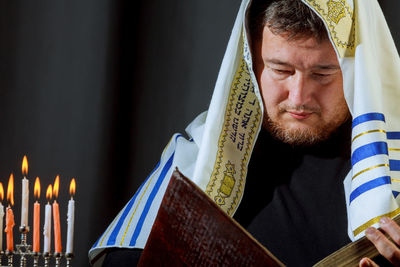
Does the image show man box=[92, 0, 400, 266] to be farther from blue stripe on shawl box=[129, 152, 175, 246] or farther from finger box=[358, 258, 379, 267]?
finger box=[358, 258, 379, 267]

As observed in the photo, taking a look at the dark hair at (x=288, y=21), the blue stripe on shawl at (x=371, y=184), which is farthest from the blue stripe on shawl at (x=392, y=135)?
the dark hair at (x=288, y=21)

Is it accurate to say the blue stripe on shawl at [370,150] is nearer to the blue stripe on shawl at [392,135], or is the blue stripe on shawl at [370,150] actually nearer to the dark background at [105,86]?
the blue stripe on shawl at [392,135]

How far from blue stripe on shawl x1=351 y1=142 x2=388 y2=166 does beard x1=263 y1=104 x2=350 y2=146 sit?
26cm

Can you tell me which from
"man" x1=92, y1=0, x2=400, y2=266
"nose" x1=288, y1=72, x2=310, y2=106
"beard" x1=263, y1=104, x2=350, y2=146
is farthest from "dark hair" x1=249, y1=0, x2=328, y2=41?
"beard" x1=263, y1=104, x2=350, y2=146

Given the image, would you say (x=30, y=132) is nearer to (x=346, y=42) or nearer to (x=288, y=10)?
(x=288, y=10)

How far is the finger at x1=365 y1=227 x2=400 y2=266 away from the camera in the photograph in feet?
4.38

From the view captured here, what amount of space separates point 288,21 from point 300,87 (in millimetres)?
220

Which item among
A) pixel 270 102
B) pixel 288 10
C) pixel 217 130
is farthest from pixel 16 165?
pixel 288 10

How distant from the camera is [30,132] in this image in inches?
98.3

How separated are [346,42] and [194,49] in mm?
1149

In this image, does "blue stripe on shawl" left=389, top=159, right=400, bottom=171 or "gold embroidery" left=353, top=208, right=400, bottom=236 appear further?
"blue stripe on shawl" left=389, top=159, right=400, bottom=171

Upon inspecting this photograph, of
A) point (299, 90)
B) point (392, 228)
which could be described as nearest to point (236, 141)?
point (299, 90)

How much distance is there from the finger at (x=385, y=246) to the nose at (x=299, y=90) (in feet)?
2.10

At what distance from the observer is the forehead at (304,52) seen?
6.23 feet
